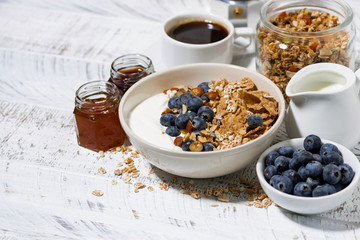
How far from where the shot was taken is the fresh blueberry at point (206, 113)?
46.7 inches

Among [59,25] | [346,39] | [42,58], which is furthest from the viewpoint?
[59,25]

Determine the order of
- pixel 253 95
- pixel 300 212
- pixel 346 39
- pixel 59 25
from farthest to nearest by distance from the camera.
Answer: pixel 59 25 < pixel 346 39 < pixel 253 95 < pixel 300 212

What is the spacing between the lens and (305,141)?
1102 millimetres

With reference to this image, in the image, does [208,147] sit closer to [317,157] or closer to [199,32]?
[317,157]

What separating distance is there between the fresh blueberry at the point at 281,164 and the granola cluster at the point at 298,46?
0.99 ft

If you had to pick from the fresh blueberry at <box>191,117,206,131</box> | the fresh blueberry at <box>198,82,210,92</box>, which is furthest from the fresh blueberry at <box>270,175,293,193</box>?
the fresh blueberry at <box>198,82,210,92</box>

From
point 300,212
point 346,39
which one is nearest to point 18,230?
point 300,212

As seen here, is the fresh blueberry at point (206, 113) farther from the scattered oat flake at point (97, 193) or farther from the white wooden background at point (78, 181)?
the scattered oat flake at point (97, 193)

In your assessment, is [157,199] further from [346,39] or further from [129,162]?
[346,39]

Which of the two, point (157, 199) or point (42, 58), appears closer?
point (157, 199)

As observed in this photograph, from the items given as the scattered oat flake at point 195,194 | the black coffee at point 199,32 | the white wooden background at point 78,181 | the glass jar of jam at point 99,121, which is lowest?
the white wooden background at point 78,181

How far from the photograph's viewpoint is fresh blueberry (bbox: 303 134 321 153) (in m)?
1.08

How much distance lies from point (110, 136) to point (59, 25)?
0.69 m

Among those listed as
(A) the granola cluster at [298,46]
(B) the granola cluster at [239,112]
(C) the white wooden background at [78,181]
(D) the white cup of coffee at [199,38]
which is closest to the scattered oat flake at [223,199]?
(C) the white wooden background at [78,181]
